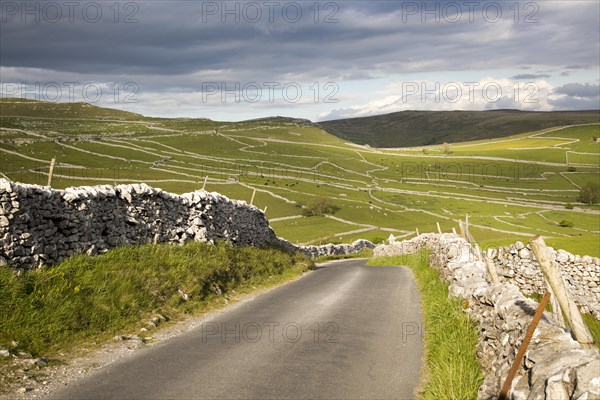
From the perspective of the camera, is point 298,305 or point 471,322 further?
point 298,305

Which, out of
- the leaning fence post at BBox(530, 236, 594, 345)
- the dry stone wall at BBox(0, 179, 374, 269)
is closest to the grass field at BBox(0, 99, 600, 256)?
the dry stone wall at BBox(0, 179, 374, 269)

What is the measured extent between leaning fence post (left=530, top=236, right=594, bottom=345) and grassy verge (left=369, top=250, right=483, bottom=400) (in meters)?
2.19

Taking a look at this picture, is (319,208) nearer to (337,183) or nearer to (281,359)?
(337,183)

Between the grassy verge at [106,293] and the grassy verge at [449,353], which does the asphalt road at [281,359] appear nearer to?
the grassy verge at [449,353]

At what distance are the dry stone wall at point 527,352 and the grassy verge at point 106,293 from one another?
8003 millimetres

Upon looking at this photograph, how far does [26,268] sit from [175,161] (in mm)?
155731

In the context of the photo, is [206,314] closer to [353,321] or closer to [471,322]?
[353,321]

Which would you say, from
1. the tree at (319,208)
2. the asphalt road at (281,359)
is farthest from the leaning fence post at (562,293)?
the tree at (319,208)

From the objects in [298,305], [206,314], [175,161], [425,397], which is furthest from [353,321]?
[175,161]

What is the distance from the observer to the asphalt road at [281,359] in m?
8.56

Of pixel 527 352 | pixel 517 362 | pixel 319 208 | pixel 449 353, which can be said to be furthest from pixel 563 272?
pixel 319 208

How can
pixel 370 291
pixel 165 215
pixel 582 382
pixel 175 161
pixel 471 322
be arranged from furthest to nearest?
pixel 175 161, pixel 370 291, pixel 165 215, pixel 471 322, pixel 582 382

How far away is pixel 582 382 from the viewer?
546 centimetres

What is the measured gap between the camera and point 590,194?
142 metres
